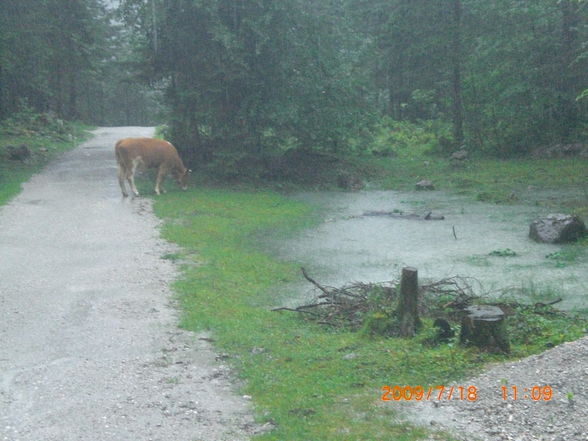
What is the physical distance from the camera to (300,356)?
7.61 m

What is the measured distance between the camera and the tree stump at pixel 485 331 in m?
7.16

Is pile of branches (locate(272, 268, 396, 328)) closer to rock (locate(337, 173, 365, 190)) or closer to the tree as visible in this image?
the tree

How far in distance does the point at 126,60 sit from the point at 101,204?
8.35m

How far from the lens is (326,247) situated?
47.7ft

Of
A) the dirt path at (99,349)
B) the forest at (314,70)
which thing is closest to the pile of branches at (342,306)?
the dirt path at (99,349)

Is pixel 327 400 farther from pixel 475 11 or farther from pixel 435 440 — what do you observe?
pixel 475 11

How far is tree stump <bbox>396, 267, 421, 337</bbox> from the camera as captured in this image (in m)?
8.02

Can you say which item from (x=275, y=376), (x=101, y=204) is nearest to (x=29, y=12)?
(x=101, y=204)

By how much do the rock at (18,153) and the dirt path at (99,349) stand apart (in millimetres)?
10947

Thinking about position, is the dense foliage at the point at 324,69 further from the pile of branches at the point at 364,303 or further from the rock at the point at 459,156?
the pile of branches at the point at 364,303

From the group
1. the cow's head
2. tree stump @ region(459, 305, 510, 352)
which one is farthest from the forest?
tree stump @ region(459, 305, 510, 352)

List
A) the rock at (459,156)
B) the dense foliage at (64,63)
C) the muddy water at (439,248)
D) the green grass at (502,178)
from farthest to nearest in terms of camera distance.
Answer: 1. the rock at (459,156)
2. the dense foliage at (64,63)
3. the green grass at (502,178)
4. the muddy water at (439,248)

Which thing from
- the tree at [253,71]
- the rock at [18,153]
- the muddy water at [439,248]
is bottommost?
the muddy water at [439,248]
